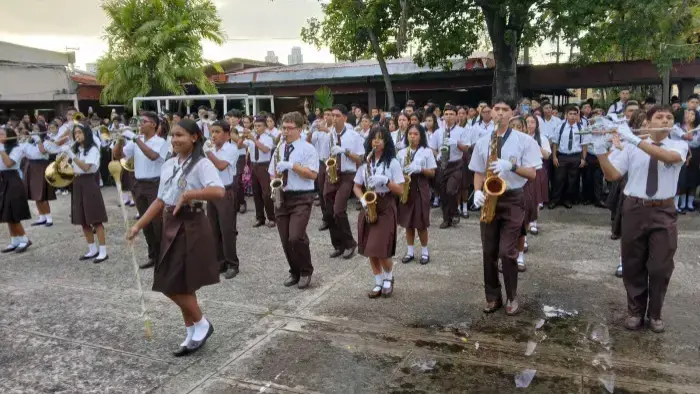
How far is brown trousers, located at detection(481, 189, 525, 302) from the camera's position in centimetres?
528

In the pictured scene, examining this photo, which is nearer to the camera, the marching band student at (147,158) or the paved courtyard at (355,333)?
the paved courtyard at (355,333)

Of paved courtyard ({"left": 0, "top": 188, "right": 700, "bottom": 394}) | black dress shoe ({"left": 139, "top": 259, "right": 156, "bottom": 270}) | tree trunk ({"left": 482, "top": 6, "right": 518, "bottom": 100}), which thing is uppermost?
tree trunk ({"left": 482, "top": 6, "right": 518, "bottom": 100})

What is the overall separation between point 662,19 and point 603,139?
37.0ft

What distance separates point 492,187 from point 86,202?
547cm

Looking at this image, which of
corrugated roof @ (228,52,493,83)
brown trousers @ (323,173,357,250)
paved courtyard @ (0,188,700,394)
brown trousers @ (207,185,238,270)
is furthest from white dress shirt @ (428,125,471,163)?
corrugated roof @ (228,52,493,83)

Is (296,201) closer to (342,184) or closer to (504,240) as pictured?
(342,184)

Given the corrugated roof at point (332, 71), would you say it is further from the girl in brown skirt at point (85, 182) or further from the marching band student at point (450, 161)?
the girl in brown skirt at point (85, 182)

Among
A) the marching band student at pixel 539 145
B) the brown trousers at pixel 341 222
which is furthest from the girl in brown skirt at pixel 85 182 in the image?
the marching band student at pixel 539 145

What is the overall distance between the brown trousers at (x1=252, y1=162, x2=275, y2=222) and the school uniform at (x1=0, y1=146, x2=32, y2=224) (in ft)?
11.5

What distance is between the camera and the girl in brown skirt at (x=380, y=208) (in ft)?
19.1

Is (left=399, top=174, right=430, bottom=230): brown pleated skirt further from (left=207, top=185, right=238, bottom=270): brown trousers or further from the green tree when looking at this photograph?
the green tree

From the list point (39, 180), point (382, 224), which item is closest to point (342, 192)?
point (382, 224)

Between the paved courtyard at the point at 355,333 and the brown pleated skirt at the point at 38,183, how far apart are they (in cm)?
280

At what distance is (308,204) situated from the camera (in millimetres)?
6355
